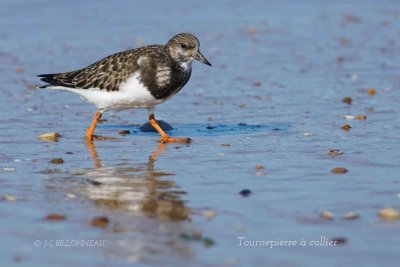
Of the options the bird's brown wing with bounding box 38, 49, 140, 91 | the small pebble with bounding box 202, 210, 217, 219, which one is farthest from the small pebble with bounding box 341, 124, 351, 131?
the small pebble with bounding box 202, 210, 217, 219

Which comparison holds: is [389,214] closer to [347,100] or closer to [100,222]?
[100,222]

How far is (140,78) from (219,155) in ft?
4.31

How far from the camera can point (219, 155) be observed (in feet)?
25.9

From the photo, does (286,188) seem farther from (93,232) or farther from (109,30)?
(109,30)

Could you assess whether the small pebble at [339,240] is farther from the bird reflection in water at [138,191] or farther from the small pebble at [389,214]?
the bird reflection in water at [138,191]

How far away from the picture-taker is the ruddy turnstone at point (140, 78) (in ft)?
28.2

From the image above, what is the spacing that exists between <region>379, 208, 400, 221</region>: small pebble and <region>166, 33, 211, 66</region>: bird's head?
3.62 metres

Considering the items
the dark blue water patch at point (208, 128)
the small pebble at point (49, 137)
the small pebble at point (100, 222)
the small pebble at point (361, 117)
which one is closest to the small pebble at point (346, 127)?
the small pebble at point (361, 117)

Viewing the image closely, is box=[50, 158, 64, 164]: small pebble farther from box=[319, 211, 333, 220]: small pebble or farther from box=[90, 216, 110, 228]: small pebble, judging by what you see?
box=[319, 211, 333, 220]: small pebble

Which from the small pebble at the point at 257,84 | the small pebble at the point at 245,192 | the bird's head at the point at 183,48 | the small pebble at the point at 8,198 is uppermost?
the bird's head at the point at 183,48

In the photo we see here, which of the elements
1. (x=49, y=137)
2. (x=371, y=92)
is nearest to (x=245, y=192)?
(x=49, y=137)

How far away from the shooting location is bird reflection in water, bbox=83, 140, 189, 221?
602 centimetres

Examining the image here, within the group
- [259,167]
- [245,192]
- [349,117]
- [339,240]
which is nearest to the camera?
[339,240]

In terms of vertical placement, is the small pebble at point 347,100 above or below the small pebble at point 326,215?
above
